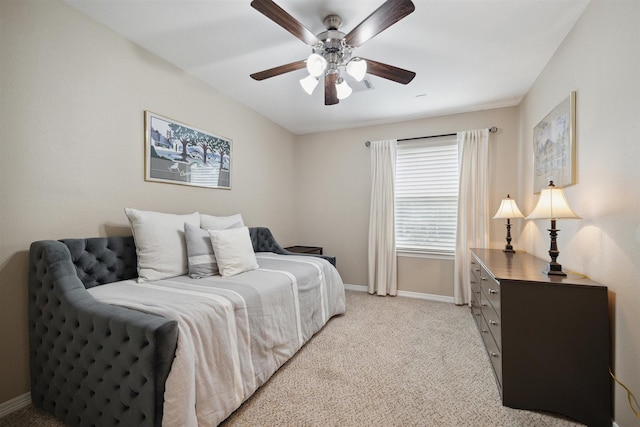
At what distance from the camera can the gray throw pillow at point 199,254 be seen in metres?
2.11

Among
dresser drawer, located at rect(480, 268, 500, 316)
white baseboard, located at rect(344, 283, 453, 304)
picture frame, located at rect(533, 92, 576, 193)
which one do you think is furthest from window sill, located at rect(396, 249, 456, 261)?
picture frame, located at rect(533, 92, 576, 193)

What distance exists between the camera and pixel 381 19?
150cm

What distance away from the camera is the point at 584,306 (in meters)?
1.49

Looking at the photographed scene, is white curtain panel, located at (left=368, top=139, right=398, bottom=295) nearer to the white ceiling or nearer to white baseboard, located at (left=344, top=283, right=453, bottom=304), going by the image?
white baseboard, located at (left=344, top=283, right=453, bottom=304)

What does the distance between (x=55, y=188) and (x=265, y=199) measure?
228cm

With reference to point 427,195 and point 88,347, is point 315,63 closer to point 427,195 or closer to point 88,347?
point 88,347

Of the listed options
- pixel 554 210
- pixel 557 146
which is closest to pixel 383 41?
pixel 557 146

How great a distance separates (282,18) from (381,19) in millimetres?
546

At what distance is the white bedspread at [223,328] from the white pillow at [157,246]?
9cm

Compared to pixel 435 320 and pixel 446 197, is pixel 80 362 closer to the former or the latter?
pixel 435 320

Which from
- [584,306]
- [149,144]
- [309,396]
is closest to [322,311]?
[309,396]

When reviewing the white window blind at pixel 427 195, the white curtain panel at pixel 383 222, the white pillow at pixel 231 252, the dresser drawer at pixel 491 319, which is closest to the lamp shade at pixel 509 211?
the white window blind at pixel 427 195

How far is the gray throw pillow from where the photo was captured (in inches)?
83.1

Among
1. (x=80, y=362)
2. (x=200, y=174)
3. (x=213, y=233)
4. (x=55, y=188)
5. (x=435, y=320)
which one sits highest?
Result: (x=200, y=174)
